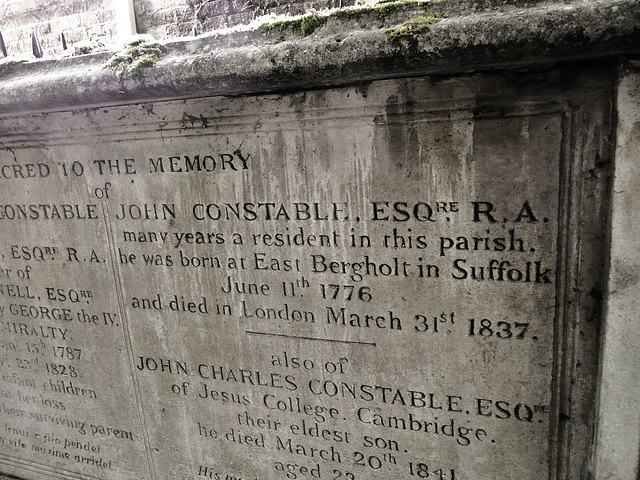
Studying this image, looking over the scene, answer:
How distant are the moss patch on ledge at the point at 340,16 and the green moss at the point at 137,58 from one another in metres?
0.49

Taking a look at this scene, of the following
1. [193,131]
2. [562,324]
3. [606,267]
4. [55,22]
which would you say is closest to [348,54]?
[193,131]

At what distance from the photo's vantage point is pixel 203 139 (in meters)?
2.03

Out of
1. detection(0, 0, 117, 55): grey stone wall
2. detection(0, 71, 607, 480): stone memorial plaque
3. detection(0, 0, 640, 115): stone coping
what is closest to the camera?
detection(0, 0, 640, 115): stone coping

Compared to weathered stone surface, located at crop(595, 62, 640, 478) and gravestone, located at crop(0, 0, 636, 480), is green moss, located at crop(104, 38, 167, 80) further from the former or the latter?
weathered stone surface, located at crop(595, 62, 640, 478)

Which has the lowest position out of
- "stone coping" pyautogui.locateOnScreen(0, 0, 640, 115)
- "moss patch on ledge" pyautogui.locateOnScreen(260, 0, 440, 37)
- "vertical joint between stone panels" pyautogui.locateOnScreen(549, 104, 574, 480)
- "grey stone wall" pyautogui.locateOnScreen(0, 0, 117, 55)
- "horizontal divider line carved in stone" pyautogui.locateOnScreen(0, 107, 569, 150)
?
"vertical joint between stone panels" pyautogui.locateOnScreen(549, 104, 574, 480)

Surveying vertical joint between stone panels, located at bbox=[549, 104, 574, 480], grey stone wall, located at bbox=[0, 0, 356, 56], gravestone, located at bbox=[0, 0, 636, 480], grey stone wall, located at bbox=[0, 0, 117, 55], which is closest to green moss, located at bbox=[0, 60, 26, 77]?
gravestone, located at bbox=[0, 0, 636, 480]

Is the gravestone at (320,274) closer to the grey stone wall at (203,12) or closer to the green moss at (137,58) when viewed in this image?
the green moss at (137,58)


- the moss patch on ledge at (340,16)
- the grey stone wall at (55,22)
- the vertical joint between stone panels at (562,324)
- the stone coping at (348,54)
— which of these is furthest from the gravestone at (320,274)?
the grey stone wall at (55,22)

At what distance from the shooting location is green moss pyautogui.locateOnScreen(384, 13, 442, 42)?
1475 mm

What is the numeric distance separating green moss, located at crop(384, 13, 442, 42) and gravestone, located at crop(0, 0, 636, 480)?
7.5 inches

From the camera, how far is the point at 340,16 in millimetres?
1670

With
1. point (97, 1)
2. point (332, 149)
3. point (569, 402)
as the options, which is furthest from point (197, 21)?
point (569, 402)

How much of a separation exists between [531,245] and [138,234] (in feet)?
6.05

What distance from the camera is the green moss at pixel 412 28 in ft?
4.84
